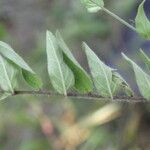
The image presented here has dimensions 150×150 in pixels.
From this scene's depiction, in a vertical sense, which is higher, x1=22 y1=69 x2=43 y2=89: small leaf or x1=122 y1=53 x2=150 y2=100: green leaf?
x1=22 y1=69 x2=43 y2=89: small leaf

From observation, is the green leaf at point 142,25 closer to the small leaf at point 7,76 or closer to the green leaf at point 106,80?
the green leaf at point 106,80

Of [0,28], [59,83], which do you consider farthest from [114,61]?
[59,83]

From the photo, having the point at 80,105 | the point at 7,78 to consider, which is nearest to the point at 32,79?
the point at 7,78

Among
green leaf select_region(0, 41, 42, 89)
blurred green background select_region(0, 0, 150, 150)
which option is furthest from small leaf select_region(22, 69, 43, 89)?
blurred green background select_region(0, 0, 150, 150)

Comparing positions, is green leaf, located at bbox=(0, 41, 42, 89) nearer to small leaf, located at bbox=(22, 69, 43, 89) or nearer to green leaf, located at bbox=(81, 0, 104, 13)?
small leaf, located at bbox=(22, 69, 43, 89)

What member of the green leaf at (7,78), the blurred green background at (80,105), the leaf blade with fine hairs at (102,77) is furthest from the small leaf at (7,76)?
the blurred green background at (80,105)

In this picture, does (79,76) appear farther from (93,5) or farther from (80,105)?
(80,105)
